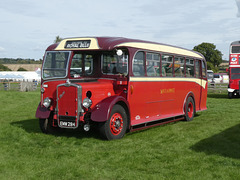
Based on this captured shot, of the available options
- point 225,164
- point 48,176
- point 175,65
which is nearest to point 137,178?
point 48,176

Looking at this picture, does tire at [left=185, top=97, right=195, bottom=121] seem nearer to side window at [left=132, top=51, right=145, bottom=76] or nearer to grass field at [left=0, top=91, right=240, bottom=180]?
grass field at [left=0, top=91, right=240, bottom=180]

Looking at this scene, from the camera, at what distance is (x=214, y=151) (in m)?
7.77

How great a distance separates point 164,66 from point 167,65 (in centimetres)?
27

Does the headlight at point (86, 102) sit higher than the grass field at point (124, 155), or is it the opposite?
the headlight at point (86, 102)

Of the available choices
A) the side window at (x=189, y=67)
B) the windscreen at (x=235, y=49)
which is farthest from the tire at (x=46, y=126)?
the windscreen at (x=235, y=49)

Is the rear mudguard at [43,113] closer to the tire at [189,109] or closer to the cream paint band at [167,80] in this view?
the cream paint band at [167,80]

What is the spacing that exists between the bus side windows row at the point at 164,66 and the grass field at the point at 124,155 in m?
1.83

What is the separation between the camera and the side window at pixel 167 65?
11.7 metres

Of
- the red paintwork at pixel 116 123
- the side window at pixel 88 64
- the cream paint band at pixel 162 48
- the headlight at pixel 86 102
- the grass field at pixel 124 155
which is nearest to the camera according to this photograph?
the grass field at pixel 124 155

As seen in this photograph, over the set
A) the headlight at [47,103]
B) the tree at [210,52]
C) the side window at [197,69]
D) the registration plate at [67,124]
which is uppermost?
the tree at [210,52]

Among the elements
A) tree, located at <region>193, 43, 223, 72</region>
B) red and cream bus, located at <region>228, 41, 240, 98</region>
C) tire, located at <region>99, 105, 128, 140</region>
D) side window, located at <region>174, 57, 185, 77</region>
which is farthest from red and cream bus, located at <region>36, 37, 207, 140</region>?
tree, located at <region>193, 43, 223, 72</region>

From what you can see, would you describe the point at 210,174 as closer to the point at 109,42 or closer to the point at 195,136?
the point at 195,136

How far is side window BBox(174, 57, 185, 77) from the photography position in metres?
12.7

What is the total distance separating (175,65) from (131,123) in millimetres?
3621
